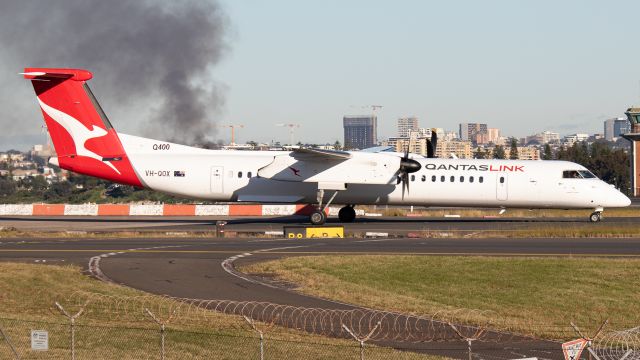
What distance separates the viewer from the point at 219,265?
31.9 meters

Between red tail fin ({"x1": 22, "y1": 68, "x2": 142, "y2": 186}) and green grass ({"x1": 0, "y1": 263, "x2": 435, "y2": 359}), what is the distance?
23.7 meters

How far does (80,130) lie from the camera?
50094 mm

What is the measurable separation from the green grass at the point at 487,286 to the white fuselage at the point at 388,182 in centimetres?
1616

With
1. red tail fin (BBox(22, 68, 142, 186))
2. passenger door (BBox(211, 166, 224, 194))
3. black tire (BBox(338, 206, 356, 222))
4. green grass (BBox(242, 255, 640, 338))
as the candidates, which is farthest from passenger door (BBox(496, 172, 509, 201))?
red tail fin (BBox(22, 68, 142, 186))

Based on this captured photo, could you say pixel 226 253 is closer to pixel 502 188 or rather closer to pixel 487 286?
pixel 487 286

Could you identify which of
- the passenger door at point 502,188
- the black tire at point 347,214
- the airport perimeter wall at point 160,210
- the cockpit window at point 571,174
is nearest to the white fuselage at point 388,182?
the passenger door at point 502,188

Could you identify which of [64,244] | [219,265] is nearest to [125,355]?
[219,265]

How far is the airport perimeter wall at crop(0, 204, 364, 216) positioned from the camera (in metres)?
61.2

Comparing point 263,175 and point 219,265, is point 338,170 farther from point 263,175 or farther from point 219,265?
point 219,265

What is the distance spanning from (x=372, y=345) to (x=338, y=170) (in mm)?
31253

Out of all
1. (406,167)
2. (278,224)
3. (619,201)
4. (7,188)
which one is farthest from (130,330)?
(7,188)

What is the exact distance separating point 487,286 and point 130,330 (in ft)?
44.8

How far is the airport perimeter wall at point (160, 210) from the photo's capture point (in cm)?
6116

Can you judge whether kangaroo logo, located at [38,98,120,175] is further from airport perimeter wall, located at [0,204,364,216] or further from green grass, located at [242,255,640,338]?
green grass, located at [242,255,640,338]
